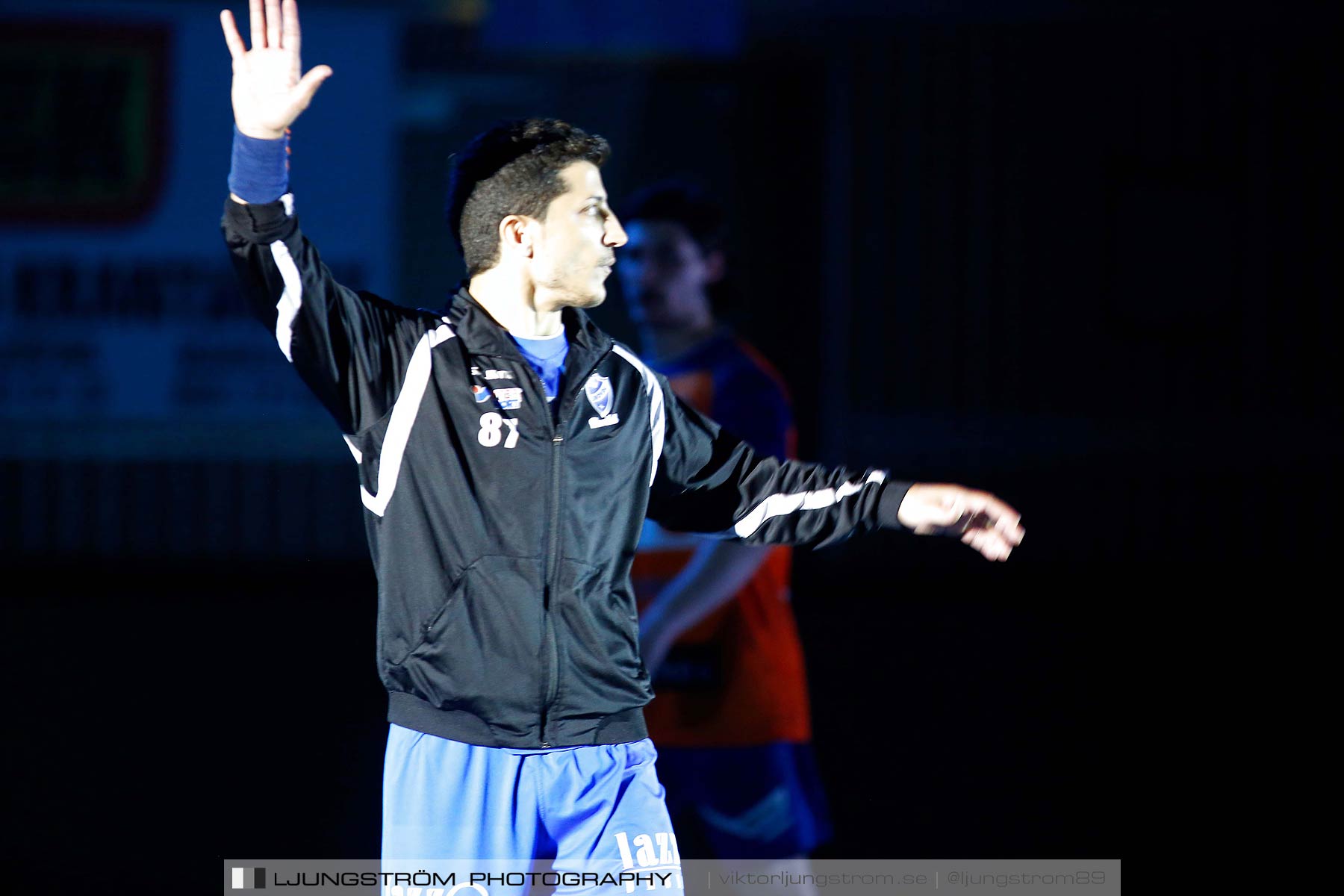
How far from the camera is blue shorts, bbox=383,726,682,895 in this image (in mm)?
2355

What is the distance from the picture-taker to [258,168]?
88.5 inches

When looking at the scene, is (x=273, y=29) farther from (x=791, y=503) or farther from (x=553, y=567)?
(x=791, y=503)

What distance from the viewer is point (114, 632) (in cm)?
852

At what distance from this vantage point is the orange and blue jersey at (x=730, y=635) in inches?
141

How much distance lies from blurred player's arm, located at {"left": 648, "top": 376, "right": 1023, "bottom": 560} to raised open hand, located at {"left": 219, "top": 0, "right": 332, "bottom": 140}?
87 centimetres

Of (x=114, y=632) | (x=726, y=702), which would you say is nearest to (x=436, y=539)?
(x=726, y=702)

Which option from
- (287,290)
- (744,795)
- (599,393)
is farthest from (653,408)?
(744,795)

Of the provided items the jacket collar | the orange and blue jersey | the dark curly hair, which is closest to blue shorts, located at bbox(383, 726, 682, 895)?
the jacket collar

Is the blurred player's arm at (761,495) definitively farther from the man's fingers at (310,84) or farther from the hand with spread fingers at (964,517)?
the man's fingers at (310,84)

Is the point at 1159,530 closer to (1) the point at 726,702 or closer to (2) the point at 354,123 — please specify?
(2) the point at 354,123

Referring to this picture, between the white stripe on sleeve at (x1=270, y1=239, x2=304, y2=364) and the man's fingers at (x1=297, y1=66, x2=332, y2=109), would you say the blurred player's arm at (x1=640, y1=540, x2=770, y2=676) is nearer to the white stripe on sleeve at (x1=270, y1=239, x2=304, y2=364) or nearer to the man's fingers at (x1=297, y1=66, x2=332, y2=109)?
the white stripe on sleeve at (x1=270, y1=239, x2=304, y2=364)

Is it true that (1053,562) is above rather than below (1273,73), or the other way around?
below

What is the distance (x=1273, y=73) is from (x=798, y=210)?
3911mm

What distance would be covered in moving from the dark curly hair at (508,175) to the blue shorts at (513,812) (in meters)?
0.88
